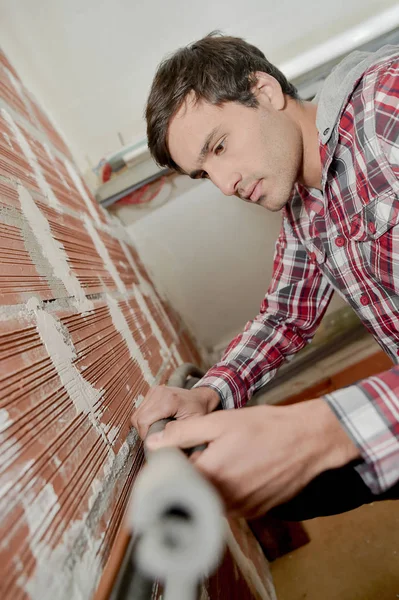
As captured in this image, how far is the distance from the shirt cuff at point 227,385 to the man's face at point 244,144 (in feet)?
1.67

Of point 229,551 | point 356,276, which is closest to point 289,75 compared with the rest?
point 356,276

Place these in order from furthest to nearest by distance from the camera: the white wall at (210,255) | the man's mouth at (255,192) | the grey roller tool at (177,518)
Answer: the white wall at (210,255) → the man's mouth at (255,192) → the grey roller tool at (177,518)

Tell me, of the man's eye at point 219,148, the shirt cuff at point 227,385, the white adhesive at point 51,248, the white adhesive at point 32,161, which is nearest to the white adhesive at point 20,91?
the white adhesive at point 32,161

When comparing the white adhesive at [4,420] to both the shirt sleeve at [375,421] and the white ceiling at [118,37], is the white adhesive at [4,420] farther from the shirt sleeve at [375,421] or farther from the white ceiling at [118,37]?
the white ceiling at [118,37]

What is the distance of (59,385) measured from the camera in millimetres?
650

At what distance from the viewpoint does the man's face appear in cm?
101

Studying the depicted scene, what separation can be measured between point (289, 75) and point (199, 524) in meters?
1.96

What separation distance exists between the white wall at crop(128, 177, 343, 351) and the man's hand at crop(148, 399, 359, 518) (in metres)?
1.82

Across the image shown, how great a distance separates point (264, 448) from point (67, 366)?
1.34 ft

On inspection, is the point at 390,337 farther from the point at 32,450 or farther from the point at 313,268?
the point at 32,450

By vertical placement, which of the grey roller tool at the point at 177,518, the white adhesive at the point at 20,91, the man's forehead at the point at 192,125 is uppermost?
the white adhesive at the point at 20,91

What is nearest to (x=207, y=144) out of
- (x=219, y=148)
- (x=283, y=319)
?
(x=219, y=148)

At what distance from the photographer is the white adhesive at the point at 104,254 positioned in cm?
136

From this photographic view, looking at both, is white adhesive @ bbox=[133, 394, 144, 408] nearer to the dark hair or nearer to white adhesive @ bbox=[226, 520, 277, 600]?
white adhesive @ bbox=[226, 520, 277, 600]
